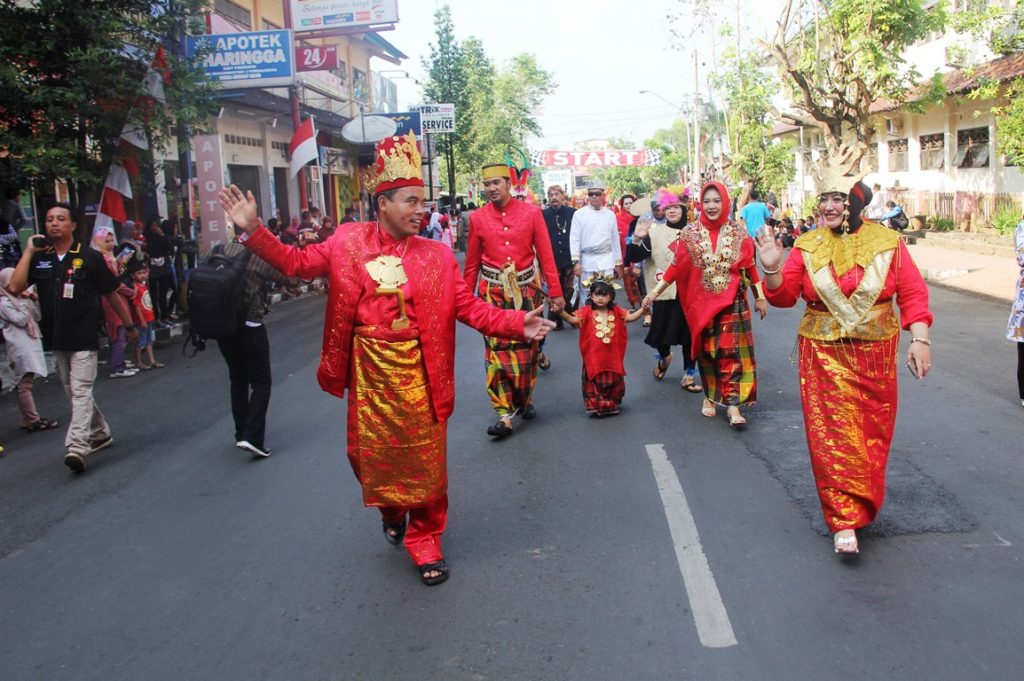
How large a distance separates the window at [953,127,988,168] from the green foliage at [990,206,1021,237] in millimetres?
3526

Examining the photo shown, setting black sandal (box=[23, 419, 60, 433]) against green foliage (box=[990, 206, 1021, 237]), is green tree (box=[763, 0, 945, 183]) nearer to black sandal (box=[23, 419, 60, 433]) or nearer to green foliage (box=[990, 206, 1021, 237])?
green foliage (box=[990, 206, 1021, 237])

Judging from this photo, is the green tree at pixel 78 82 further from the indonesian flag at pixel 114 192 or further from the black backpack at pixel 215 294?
the black backpack at pixel 215 294

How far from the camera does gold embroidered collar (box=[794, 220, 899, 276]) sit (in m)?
4.69

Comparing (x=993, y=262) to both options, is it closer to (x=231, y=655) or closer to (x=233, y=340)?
(x=233, y=340)

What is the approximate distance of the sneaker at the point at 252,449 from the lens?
22.5 feet

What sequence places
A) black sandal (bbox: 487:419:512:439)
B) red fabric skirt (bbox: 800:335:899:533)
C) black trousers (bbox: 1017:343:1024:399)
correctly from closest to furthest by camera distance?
red fabric skirt (bbox: 800:335:899:533) → black sandal (bbox: 487:419:512:439) → black trousers (bbox: 1017:343:1024:399)

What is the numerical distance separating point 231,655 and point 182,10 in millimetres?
11146

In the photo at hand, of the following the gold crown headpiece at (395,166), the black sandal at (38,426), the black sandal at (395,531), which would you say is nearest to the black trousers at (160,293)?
the black sandal at (38,426)

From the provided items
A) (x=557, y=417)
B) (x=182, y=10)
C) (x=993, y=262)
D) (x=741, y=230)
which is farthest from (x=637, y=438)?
(x=993, y=262)

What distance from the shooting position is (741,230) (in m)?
7.35

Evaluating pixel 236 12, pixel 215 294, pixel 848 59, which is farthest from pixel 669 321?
pixel 236 12

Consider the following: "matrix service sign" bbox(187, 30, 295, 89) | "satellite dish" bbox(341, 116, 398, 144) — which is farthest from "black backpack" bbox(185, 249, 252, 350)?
"satellite dish" bbox(341, 116, 398, 144)

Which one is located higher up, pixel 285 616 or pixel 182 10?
pixel 182 10

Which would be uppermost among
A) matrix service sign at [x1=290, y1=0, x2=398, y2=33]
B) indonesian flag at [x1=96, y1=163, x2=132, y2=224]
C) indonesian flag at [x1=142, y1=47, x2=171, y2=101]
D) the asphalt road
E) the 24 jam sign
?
matrix service sign at [x1=290, y1=0, x2=398, y2=33]
